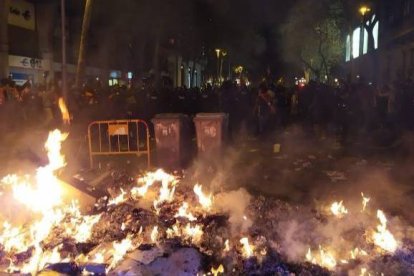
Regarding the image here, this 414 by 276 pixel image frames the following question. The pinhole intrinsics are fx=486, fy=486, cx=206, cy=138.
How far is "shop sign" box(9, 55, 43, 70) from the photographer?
24.7 metres

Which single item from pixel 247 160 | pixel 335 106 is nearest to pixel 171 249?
pixel 247 160

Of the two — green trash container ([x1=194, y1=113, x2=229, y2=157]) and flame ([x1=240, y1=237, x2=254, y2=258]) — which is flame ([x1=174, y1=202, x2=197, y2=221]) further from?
green trash container ([x1=194, y1=113, x2=229, y2=157])

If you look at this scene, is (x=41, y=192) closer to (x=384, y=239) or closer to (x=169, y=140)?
(x=169, y=140)

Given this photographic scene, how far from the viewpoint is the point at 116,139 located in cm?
1341

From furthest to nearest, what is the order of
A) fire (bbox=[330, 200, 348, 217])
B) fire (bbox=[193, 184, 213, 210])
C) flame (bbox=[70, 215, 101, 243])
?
fire (bbox=[193, 184, 213, 210])
fire (bbox=[330, 200, 348, 217])
flame (bbox=[70, 215, 101, 243])

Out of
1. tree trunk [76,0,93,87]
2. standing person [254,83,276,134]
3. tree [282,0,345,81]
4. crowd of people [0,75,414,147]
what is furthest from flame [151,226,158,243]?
tree [282,0,345,81]

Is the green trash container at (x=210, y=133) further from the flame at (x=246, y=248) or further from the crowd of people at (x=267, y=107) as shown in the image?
the flame at (x=246, y=248)

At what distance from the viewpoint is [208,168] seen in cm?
1012

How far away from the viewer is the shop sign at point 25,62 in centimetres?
2466

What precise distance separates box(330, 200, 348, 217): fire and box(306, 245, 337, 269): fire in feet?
4.57

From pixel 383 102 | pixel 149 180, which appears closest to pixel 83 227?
pixel 149 180

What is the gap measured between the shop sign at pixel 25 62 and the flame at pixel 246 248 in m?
22.0

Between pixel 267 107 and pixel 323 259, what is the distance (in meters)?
10.6

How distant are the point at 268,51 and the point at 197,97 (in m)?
43.8
